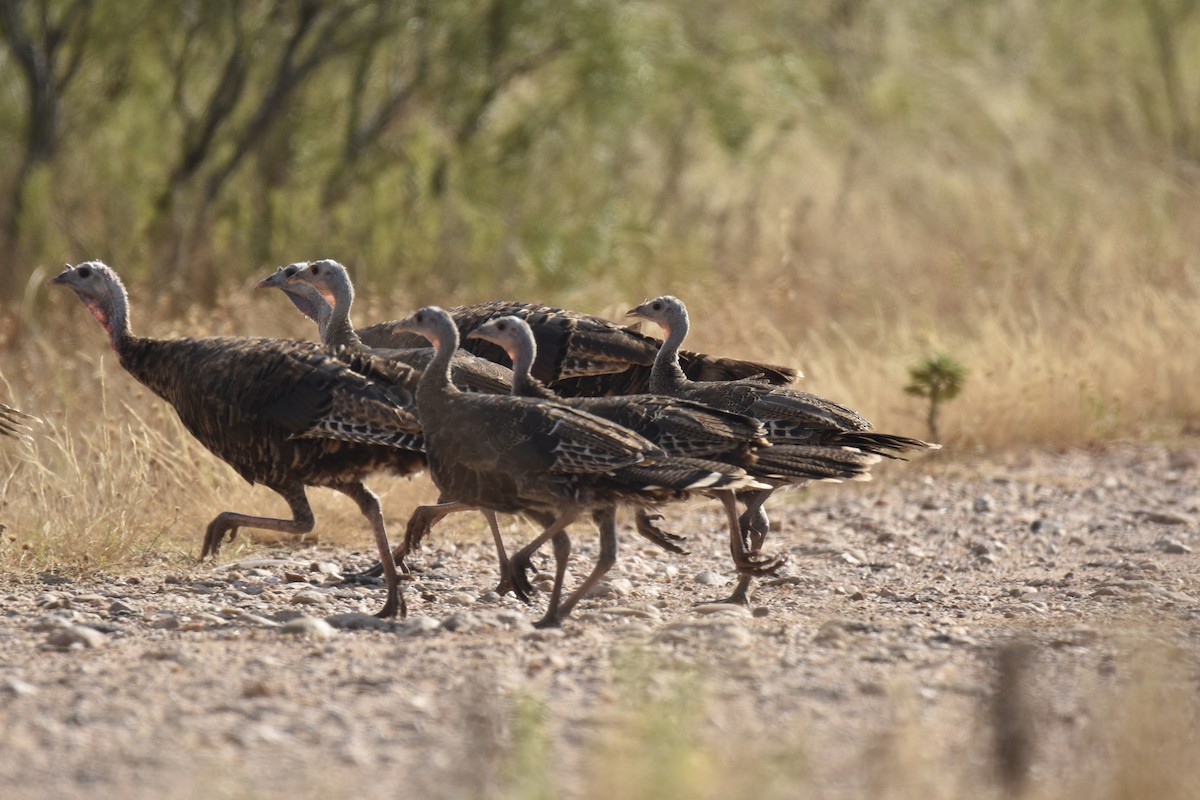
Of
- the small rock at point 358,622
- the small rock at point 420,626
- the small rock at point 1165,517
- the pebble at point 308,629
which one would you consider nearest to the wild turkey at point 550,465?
the small rock at point 420,626

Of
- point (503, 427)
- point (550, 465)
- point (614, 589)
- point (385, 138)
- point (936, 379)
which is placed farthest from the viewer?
point (385, 138)

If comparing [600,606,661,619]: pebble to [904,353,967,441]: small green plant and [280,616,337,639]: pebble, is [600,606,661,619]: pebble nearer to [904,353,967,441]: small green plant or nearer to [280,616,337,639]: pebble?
[280,616,337,639]: pebble

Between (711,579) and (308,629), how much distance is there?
2236 mm

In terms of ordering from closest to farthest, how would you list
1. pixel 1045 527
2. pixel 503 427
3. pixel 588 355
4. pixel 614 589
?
1. pixel 503 427
2. pixel 614 589
3. pixel 588 355
4. pixel 1045 527

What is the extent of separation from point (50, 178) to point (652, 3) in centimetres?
552

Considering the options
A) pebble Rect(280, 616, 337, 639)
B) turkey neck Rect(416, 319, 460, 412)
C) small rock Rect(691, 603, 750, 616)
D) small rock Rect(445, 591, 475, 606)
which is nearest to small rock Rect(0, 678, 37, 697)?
pebble Rect(280, 616, 337, 639)

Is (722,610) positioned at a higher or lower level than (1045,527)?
lower

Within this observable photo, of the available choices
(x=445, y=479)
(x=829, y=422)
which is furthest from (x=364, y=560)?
(x=829, y=422)

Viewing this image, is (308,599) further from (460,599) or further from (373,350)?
(373,350)

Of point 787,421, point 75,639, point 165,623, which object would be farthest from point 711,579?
point 75,639

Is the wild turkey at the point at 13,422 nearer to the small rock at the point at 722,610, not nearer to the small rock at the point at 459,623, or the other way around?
the small rock at the point at 459,623

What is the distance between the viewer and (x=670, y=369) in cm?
778

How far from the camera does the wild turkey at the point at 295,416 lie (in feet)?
22.8

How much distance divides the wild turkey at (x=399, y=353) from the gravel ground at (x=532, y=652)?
0.26m
